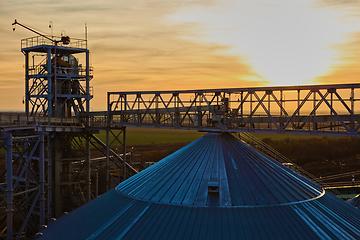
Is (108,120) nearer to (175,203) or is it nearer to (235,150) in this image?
(235,150)

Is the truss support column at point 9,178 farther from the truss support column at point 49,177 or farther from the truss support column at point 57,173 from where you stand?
the truss support column at point 57,173

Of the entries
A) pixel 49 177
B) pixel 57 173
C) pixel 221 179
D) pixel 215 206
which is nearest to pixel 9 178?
pixel 49 177

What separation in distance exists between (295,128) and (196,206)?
13.5 m

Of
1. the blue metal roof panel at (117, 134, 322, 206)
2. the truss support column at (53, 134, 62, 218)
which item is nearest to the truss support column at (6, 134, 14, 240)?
Result: the truss support column at (53, 134, 62, 218)

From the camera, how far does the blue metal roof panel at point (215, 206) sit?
23.6 metres

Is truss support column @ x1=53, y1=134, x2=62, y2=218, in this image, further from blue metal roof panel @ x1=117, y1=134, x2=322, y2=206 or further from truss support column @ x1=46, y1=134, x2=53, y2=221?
blue metal roof panel @ x1=117, y1=134, x2=322, y2=206

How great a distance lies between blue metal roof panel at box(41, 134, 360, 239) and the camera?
23.6 metres

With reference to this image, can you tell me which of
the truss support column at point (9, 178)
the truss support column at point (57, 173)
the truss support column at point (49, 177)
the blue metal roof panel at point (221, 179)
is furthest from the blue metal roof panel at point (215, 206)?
the truss support column at point (57, 173)

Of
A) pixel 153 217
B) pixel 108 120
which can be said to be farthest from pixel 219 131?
pixel 108 120

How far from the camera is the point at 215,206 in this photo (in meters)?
25.6

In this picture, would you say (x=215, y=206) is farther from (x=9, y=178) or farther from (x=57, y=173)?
(x=57, y=173)

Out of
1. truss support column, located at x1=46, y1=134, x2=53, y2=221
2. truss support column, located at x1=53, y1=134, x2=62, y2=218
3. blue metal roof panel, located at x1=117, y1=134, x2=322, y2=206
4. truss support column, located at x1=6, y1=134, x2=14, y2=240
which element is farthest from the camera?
truss support column, located at x1=53, y1=134, x2=62, y2=218

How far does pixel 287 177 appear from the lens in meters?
30.3

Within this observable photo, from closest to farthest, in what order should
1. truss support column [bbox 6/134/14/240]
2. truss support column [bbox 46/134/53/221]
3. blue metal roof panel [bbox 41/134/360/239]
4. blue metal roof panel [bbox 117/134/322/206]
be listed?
blue metal roof panel [bbox 41/134/360/239] < blue metal roof panel [bbox 117/134/322/206] < truss support column [bbox 6/134/14/240] < truss support column [bbox 46/134/53/221]
